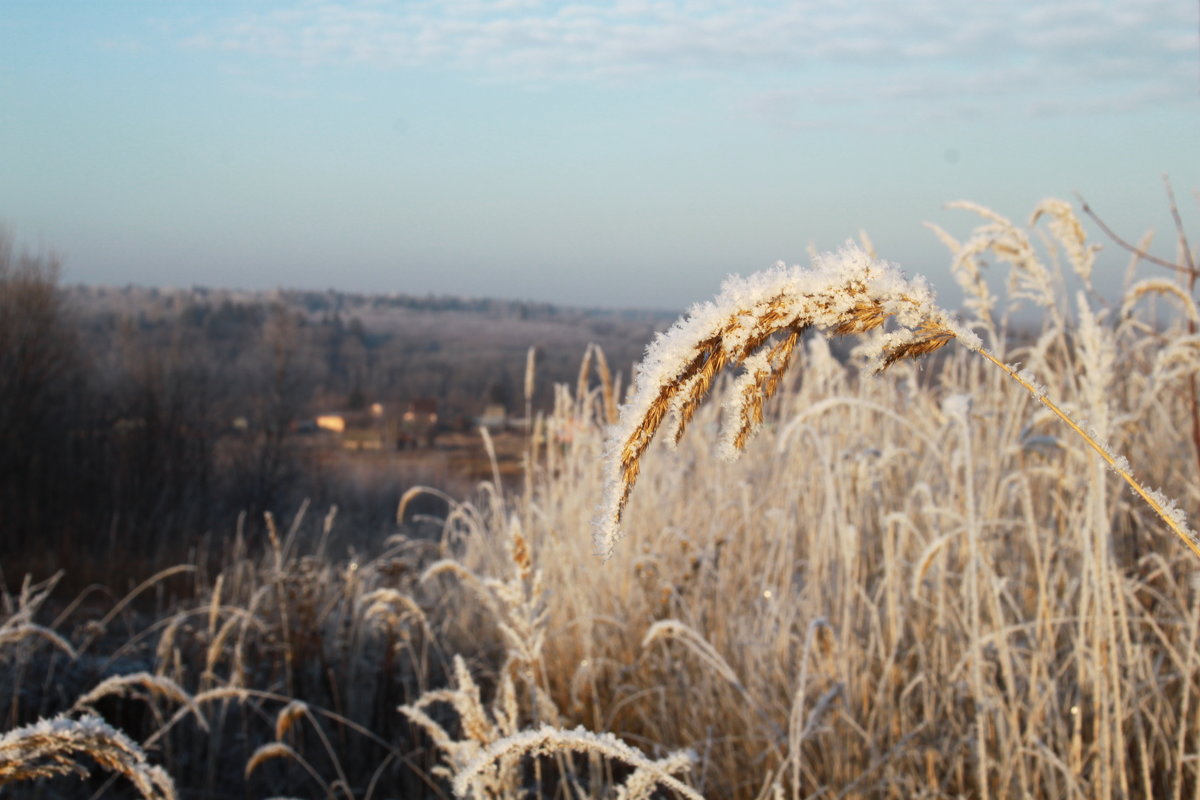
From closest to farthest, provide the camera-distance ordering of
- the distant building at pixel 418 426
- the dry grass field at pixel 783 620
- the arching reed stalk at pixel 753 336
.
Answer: the arching reed stalk at pixel 753 336 < the dry grass field at pixel 783 620 < the distant building at pixel 418 426

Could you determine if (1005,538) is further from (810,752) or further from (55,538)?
(55,538)

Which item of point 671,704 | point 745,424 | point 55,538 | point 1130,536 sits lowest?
point 55,538

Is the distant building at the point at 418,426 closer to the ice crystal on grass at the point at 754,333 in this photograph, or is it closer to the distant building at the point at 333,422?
the distant building at the point at 333,422

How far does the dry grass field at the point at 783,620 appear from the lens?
35.9 inches

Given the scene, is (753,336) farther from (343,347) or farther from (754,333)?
(343,347)

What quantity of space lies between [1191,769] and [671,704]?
1.48 m

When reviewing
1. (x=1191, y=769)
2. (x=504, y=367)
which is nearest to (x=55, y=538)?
(x=1191, y=769)

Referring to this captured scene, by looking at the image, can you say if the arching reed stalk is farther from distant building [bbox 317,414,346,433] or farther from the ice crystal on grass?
distant building [bbox 317,414,346,433]

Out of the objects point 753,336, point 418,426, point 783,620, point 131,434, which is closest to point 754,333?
point 753,336

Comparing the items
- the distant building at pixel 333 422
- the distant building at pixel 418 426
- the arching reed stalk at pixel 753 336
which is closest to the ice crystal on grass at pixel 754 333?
the arching reed stalk at pixel 753 336

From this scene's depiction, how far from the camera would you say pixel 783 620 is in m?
2.60

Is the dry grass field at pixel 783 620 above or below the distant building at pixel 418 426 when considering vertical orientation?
above

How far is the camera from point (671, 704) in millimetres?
3016

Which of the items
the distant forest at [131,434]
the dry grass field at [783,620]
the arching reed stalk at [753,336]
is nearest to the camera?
the arching reed stalk at [753,336]
